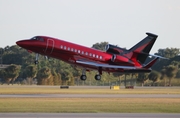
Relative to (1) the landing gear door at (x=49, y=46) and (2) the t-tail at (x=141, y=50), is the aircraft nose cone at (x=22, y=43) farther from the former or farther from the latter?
(2) the t-tail at (x=141, y=50)

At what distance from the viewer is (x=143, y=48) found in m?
72.7

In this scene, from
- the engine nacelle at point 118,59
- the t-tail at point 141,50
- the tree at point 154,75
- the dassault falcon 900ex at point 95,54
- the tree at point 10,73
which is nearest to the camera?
the dassault falcon 900ex at point 95,54

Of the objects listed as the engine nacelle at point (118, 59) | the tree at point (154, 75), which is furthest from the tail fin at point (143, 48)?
the tree at point (154, 75)

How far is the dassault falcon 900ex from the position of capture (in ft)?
201

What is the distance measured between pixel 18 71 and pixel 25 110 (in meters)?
83.2

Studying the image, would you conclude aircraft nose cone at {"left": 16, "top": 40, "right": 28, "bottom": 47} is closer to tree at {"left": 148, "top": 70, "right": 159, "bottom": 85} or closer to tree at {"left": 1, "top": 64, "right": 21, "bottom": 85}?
tree at {"left": 148, "top": 70, "right": 159, "bottom": 85}

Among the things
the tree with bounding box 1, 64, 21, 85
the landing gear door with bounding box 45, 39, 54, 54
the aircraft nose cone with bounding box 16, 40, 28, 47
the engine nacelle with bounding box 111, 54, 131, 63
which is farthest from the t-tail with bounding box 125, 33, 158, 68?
the tree with bounding box 1, 64, 21, 85

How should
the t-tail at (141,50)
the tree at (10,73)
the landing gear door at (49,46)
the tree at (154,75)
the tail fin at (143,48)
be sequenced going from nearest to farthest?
1. the landing gear door at (49,46)
2. the t-tail at (141,50)
3. the tail fin at (143,48)
4. the tree at (154,75)
5. the tree at (10,73)

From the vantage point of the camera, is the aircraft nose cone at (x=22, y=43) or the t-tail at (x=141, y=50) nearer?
the aircraft nose cone at (x=22, y=43)

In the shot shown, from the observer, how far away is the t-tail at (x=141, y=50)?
71.1 metres

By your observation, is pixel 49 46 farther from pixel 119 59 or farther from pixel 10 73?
pixel 10 73

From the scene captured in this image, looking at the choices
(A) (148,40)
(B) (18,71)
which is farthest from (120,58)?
(B) (18,71)

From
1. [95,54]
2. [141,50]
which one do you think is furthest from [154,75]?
[95,54]

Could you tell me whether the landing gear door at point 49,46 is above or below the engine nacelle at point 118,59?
above
